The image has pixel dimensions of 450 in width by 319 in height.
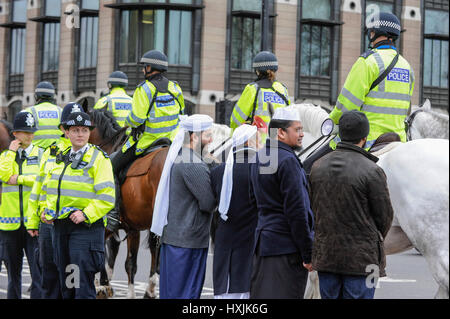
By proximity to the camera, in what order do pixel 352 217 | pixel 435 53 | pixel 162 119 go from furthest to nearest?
pixel 435 53, pixel 162 119, pixel 352 217

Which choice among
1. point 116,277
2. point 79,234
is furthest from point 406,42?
point 79,234

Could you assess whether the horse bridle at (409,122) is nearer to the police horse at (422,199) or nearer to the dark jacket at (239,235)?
the police horse at (422,199)

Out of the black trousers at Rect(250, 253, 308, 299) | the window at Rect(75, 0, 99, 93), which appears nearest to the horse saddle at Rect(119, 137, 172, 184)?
the black trousers at Rect(250, 253, 308, 299)

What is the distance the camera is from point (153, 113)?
967 cm

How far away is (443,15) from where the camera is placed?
3609 centimetres

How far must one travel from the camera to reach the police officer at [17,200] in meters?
8.98

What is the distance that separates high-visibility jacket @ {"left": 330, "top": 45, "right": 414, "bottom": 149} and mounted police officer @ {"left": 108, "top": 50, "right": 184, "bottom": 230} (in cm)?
287

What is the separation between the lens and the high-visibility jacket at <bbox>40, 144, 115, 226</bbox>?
23.2ft

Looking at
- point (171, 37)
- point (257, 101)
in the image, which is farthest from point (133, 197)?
point (171, 37)

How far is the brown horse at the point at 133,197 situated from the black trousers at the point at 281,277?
11.5 ft

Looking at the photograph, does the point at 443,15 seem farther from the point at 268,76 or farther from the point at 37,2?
the point at 268,76

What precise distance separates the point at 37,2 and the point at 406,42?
57.9 ft

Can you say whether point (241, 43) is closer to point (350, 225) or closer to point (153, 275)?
point (153, 275)

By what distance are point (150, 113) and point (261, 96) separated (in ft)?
5.00
